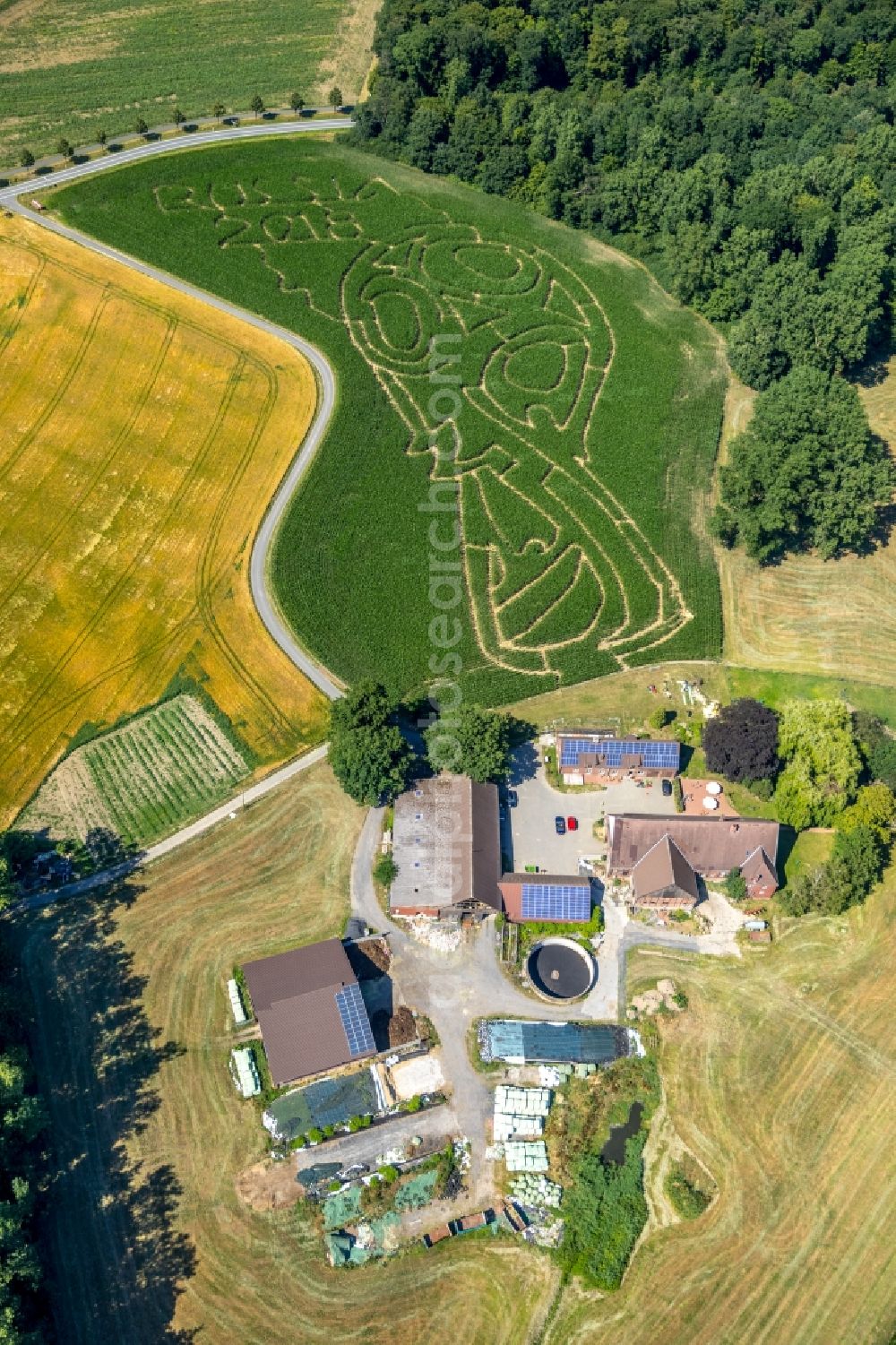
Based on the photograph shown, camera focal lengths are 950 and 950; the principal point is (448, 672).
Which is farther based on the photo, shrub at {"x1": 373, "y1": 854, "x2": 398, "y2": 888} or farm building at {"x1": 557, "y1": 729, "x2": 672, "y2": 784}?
farm building at {"x1": 557, "y1": 729, "x2": 672, "y2": 784}

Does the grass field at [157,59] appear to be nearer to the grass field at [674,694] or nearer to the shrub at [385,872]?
the grass field at [674,694]

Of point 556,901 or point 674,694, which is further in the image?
point 674,694

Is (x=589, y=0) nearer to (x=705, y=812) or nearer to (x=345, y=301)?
(x=345, y=301)

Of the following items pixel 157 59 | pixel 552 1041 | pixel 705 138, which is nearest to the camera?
pixel 552 1041

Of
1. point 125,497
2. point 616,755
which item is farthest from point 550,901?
point 125,497

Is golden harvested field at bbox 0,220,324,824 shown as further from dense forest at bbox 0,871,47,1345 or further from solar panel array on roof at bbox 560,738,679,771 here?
solar panel array on roof at bbox 560,738,679,771

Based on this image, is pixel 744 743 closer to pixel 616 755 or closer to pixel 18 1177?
pixel 616 755

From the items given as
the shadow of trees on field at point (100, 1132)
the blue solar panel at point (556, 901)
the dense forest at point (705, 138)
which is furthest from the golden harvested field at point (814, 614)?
the shadow of trees on field at point (100, 1132)

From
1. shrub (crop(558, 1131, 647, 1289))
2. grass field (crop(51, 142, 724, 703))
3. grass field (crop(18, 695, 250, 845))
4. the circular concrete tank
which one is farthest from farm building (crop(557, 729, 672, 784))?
shrub (crop(558, 1131, 647, 1289))
